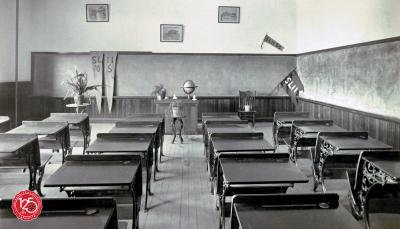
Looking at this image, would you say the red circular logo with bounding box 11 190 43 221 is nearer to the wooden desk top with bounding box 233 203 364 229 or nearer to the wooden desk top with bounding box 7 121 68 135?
the wooden desk top with bounding box 233 203 364 229

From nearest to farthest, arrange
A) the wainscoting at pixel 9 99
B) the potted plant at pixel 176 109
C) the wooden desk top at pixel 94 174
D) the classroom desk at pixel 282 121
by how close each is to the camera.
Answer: the wooden desk top at pixel 94 174, the classroom desk at pixel 282 121, the potted plant at pixel 176 109, the wainscoting at pixel 9 99

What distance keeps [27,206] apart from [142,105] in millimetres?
8774

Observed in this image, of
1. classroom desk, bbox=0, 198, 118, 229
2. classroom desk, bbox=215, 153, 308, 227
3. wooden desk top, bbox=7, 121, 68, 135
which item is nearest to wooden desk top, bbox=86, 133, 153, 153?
wooden desk top, bbox=7, 121, 68, 135

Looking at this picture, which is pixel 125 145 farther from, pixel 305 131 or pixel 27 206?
pixel 305 131

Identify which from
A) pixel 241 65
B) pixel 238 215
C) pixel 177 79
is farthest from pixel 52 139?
pixel 241 65

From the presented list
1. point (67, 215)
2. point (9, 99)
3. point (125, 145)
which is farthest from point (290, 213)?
point (9, 99)

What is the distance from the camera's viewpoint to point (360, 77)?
261 inches

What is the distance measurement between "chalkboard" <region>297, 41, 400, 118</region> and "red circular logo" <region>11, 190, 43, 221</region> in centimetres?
508

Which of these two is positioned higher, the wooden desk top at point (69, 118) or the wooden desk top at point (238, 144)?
the wooden desk top at point (69, 118)

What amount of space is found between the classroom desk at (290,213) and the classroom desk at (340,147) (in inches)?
76.0

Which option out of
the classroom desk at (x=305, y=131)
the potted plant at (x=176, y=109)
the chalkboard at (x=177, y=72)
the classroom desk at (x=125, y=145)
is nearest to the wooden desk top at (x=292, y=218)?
the classroom desk at (x=125, y=145)

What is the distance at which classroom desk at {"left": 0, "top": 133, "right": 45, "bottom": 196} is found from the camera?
3.74 metres

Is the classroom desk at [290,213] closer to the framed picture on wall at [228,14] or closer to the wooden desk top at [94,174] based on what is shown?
the wooden desk top at [94,174]

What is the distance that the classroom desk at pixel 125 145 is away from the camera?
11.9 ft
